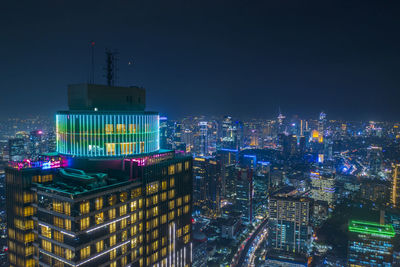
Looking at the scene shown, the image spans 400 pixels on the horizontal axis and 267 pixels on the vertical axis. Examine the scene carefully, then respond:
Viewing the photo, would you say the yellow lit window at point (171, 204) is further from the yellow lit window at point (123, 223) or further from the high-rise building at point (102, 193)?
the yellow lit window at point (123, 223)

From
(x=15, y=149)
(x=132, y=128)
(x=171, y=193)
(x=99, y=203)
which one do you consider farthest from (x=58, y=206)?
(x=15, y=149)

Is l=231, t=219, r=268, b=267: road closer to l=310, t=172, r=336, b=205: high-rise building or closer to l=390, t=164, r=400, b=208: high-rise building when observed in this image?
l=310, t=172, r=336, b=205: high-rise building

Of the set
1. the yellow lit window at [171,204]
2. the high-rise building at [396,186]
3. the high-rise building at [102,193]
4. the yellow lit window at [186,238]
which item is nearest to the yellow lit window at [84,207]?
the high-rise building at [102,193]

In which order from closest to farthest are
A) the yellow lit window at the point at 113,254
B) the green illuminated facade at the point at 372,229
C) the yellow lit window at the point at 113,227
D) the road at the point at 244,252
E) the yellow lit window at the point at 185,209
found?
the yellow lit window at the point at 113,227 → the yellow lit window at the point at 113,254 → the yellow lit window at the point at 185,209 → the green illuminated facade at the point at 372,229 → the road at the point at 244,252

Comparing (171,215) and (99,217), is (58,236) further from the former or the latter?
(171,215)

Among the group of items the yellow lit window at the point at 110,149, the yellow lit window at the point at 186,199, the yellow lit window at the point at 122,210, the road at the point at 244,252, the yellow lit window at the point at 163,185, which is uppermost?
the yellow lit window at the point at 110,149

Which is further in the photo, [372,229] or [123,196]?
[372,229]
